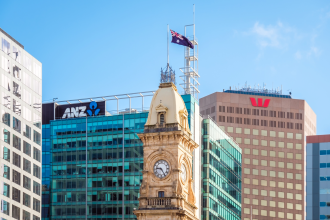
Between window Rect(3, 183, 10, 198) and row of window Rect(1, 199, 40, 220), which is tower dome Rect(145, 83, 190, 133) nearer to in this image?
window Rect(3, 183, 10, 198)

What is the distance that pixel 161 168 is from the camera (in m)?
103

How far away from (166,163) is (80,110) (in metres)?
55.0

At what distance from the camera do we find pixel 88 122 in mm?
150875

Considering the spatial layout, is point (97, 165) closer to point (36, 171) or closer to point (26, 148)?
point (36, 171)

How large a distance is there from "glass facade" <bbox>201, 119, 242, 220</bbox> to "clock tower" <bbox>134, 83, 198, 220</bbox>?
36510 millimetres

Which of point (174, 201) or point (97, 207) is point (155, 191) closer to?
point (174, 201)

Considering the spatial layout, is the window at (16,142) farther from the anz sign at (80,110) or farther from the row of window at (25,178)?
the anz sign at (80,110)

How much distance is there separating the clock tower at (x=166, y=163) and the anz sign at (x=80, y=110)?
4691 centimetres

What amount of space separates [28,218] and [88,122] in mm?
33260

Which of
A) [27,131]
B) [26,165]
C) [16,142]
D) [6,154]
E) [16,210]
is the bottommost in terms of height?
[16,210]

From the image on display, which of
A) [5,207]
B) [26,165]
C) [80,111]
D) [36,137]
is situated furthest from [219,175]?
[5,207]

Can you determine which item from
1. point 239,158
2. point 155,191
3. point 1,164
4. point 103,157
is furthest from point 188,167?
point 239,158

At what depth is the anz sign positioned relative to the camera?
503 ft

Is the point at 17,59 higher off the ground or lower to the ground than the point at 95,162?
higher
